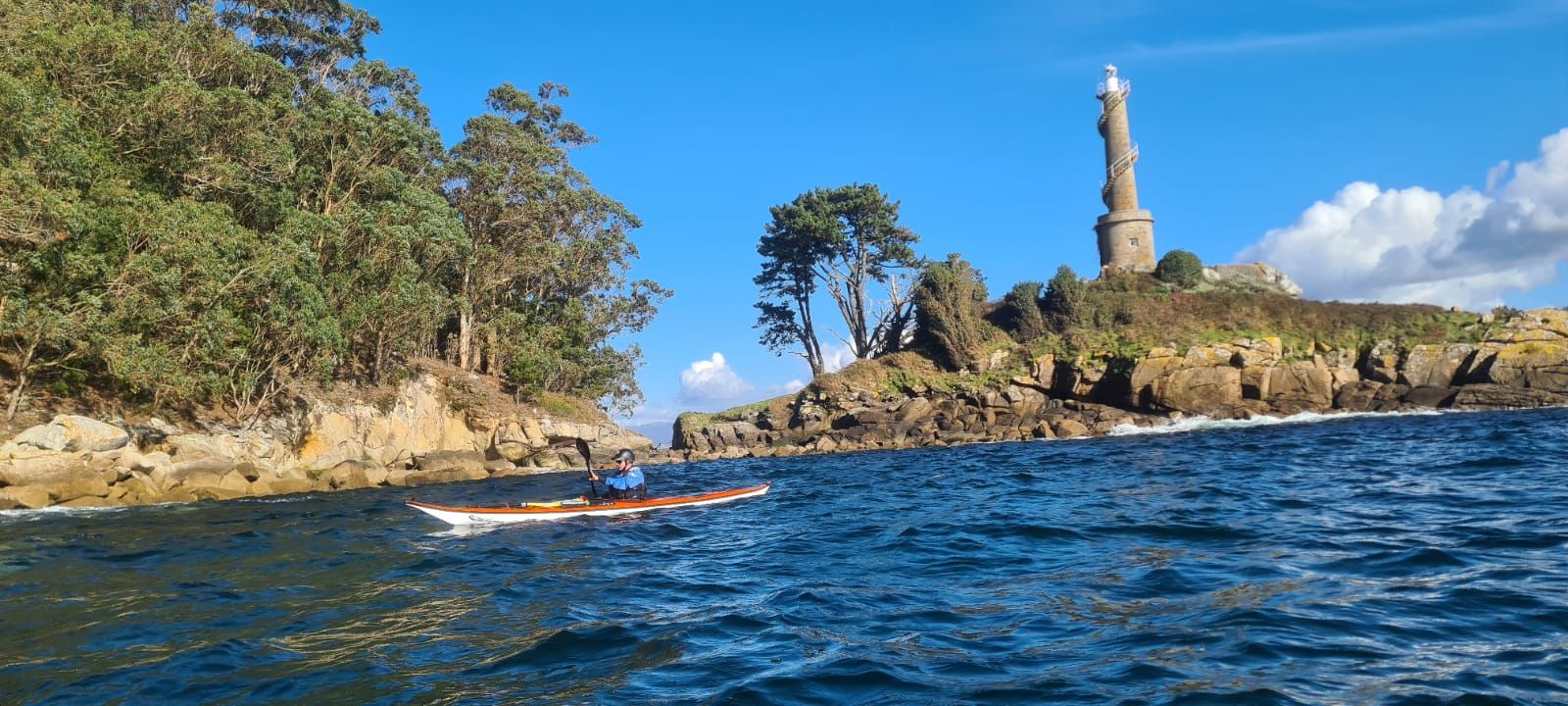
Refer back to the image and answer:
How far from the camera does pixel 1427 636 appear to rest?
6309mm

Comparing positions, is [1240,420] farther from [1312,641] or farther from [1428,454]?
[1312,641]

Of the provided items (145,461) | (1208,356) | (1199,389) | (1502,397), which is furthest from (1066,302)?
(145,461)

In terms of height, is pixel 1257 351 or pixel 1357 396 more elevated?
pixel 1257 351

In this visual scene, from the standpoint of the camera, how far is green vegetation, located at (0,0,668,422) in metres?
20.1

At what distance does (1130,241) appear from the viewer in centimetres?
5344

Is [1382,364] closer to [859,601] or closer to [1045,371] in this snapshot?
[1045,371]

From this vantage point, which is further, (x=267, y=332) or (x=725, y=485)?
(x=267, y=332)

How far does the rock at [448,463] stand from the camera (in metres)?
29.9

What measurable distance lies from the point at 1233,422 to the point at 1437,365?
376 inches

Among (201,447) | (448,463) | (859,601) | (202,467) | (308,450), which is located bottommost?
(859,601)

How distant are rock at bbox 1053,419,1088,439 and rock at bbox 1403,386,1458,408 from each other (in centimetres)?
1239

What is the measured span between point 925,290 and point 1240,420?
18.1 m

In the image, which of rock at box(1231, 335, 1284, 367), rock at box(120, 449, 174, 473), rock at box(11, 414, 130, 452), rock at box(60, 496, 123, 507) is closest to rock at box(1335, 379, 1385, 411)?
rock at box(1231, 335, 1284, 367)

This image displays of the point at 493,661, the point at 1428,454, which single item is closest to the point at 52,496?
the point at 493,661
